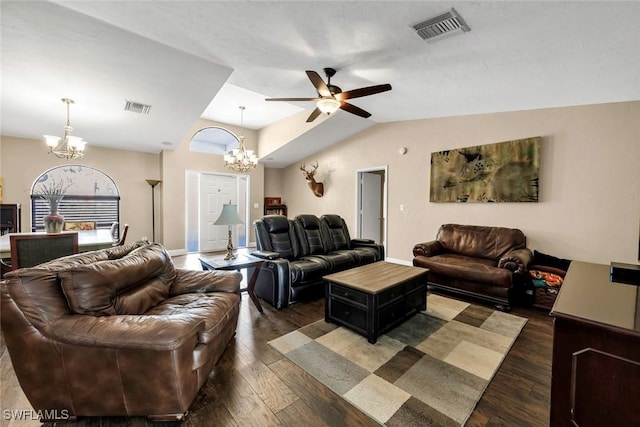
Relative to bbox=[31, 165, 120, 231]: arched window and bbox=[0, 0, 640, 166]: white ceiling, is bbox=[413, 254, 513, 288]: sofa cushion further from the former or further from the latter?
bbox=[31, 165, 120, 231]: arched window

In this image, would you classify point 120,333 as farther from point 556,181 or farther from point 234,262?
point 556,181

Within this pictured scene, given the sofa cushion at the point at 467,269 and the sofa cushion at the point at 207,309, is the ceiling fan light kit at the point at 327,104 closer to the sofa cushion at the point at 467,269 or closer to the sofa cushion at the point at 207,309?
the sofa cushion at the point at 207,309

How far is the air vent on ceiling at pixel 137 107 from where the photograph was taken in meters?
3.70

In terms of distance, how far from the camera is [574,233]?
353 cm

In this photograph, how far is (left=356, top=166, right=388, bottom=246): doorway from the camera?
6.13 metres

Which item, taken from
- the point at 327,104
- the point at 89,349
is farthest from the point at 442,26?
the point at 89,349

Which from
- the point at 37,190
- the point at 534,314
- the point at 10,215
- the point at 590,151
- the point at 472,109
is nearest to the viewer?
the point at 534,314

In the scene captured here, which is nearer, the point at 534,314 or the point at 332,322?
the point at 332,322

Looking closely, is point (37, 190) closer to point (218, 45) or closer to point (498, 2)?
point (218, 45)

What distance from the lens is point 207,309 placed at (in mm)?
1824

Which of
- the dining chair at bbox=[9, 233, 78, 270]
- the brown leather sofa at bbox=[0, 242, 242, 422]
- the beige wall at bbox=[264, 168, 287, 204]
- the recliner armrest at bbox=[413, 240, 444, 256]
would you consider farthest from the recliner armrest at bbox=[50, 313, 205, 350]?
the beige wall at bbox=[264, 168, 287, 204]

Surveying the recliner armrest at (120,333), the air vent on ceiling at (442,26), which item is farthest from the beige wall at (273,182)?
the recliner armrest at (120,333)

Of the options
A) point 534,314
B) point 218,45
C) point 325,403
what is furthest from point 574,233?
point 218,45

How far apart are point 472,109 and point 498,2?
8.37ft
